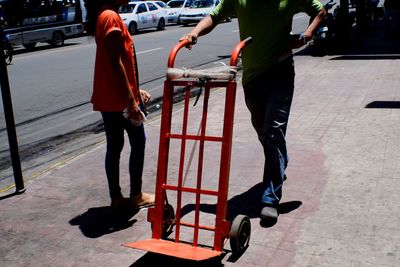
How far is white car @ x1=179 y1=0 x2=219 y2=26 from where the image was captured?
29.5 m

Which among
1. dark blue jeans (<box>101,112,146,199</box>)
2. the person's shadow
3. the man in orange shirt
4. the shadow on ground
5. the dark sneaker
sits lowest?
the shadow on ground

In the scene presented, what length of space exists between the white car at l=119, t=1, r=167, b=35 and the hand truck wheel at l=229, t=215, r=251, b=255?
2257 cm

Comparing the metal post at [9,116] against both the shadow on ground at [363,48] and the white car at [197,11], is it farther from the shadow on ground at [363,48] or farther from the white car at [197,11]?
the white car at [197,11]

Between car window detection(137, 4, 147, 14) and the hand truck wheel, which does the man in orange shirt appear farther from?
car window detection(137, 4, 147, 14)

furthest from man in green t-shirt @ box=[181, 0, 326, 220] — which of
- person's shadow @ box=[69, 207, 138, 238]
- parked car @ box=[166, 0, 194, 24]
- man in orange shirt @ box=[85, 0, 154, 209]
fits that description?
parked car @ box=[166, 0, 194, 24]

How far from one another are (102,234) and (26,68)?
12.0 metres

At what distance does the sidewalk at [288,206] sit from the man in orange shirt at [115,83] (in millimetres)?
561

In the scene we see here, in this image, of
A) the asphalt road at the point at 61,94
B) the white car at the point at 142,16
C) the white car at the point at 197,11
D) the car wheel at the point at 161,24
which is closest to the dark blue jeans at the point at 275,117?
the asphalt road at the point at 61,94

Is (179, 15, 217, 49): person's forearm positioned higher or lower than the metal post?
higher

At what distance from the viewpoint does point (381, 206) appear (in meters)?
4.32

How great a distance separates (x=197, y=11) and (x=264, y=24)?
2637 cm

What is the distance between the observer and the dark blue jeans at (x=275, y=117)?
4.17 metres

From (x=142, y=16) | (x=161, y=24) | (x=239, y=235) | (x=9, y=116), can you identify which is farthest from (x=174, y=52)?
(x=161, y=24)

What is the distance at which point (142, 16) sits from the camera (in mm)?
26625
